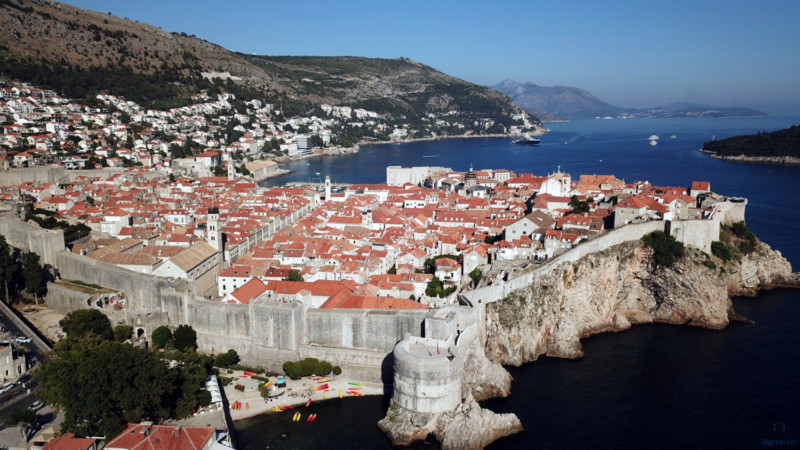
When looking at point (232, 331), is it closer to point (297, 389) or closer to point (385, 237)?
point (297, 389)

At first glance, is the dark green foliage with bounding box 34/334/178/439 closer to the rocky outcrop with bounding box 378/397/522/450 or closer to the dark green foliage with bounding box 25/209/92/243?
the rocky outcrop with bounding box 378/397/522/450

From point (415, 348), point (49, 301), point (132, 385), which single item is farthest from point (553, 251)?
point (49, 301)

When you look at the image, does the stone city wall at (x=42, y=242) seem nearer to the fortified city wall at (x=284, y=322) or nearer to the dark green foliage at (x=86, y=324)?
the fortified city wall at (x=284, y=322)

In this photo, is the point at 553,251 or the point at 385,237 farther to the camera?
the point at 385,237

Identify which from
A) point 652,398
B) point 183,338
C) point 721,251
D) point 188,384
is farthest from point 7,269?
point 721,251

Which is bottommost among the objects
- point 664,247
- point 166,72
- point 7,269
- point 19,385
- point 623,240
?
point 19,385

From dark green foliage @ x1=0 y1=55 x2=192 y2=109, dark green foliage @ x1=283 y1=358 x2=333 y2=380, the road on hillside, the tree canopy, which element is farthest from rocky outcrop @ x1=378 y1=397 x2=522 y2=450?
dark green foliage @ x1=0 y1=55 x2=192 y2=109

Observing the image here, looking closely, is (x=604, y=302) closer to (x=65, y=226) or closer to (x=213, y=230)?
(x=213, y=230)
